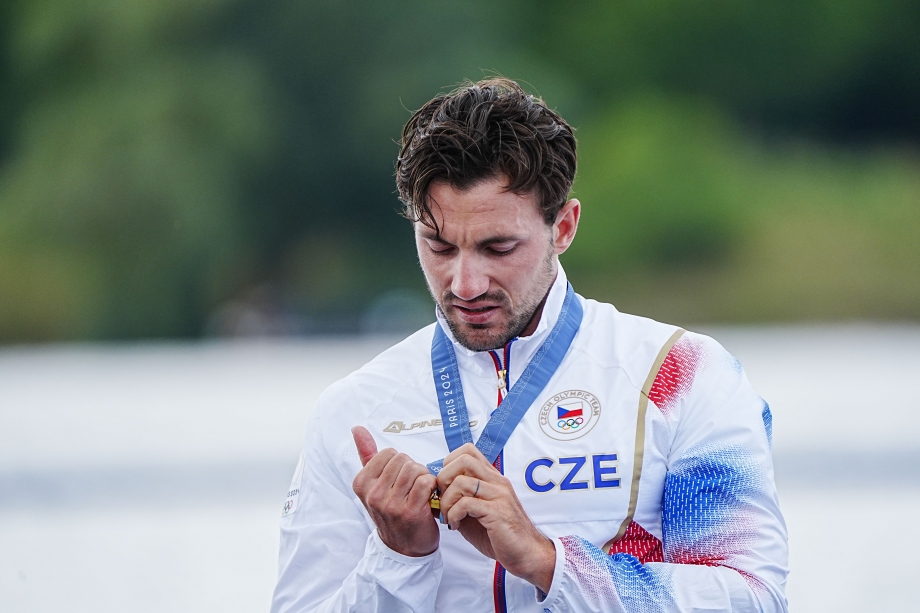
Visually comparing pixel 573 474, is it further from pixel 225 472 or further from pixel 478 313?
pixel 225 472

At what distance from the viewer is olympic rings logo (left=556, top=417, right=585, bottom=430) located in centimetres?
249

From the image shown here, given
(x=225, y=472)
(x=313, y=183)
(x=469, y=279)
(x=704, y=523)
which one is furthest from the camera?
(x=313, y=183)

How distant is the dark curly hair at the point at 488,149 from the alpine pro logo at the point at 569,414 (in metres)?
0.40

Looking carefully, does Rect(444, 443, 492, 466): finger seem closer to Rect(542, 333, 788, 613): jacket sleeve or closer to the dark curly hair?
Rect(542, 333, 788, 613): jacket sleeve

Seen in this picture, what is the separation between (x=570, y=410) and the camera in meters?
2.51

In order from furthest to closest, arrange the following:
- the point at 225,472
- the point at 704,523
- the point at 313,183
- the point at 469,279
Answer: the point at 313,183, the point at 225,472, the point at 469,279, the point at 704,523

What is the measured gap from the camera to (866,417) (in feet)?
33.8

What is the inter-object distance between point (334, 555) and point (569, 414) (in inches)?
23.5

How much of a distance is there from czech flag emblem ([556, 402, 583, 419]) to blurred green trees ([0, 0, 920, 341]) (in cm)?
1755

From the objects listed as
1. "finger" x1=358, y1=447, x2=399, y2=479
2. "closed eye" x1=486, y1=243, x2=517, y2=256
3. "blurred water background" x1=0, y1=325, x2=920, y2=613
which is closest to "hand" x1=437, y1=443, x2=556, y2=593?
"finger" x1=358, y1=447, x2=399, y2=479

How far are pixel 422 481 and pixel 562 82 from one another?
23090 mm

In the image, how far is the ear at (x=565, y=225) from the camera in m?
2.64

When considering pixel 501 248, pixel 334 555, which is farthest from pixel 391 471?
pixel 501 248

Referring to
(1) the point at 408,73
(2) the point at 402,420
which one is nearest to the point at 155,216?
(1) the point at 408,73
